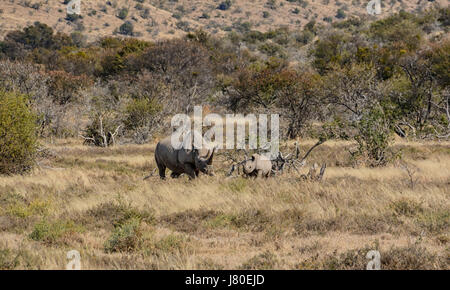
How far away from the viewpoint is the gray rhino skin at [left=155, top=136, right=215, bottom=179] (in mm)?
15039

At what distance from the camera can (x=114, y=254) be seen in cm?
845

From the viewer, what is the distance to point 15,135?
16938 mm

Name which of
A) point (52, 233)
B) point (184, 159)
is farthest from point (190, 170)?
point (52, 233)

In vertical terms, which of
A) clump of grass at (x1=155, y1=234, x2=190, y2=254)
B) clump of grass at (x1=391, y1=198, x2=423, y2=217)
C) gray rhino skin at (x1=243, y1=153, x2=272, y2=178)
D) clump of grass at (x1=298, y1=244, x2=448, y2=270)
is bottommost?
gray rhino skin at (x1=243, y1=153, x2=272, y2=178)

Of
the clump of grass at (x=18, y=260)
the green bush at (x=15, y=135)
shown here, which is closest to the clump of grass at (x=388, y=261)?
the clump of grass at (x=18, y=260)

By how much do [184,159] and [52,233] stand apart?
6.48 metres

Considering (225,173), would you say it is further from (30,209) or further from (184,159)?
(30,209)

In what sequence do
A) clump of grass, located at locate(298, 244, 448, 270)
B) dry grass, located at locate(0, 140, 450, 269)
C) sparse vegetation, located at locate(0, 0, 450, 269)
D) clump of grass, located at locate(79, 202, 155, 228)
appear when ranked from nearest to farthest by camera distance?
clump of grass, located at locate(298, 244, 448, 270) < dry grass, located at locate(0, 140, 450, 269) < sparse vegetation, located at locate(0, 0, 450, 269) < clump of grass, located at locate(79, 202, 155, 228)

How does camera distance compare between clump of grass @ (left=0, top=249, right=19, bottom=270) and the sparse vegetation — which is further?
the sparse vegetation

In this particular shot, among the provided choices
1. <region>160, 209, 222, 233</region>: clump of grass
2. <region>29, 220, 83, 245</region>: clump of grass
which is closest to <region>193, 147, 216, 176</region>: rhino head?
<region>160, 209, 222, 233</region>: clump of grass

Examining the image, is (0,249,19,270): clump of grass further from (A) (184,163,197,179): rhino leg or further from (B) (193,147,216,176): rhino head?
(A) (184,163,197,179): rhino leg

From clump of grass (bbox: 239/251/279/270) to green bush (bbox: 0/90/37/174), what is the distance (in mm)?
11478

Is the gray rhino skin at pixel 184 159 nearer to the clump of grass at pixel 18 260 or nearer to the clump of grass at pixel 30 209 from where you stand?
the clump of grass at pixel 30 209
